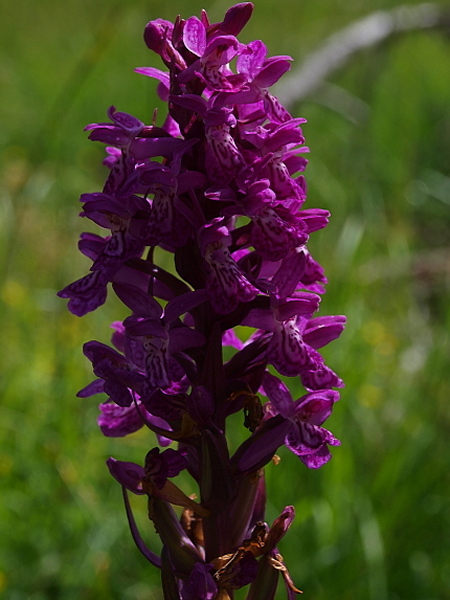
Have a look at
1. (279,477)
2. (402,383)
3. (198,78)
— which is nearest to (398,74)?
(402,383)

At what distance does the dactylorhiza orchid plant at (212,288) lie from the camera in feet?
4.26

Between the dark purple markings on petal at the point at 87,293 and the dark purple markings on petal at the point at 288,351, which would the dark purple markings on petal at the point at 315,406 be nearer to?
the dark purple markings on petal at the point at 288,351

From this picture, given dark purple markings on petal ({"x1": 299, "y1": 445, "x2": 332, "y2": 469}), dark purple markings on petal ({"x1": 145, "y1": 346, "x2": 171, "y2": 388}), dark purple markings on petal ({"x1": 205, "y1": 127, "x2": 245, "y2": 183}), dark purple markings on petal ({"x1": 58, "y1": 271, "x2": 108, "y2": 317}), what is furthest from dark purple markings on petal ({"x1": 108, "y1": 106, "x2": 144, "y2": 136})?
dark purple markings on petal ({"x1": 299, "y1": 445, "x2": 332, "y2": 469})

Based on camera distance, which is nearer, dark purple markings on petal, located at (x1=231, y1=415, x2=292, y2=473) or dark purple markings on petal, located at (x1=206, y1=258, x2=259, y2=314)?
dark purple markings on petal, located at (x1=206, y1=258, x2=259, y2=314)

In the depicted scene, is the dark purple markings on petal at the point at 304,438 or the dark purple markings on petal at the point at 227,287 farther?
the dark purple markings on petal at the point at 304,438

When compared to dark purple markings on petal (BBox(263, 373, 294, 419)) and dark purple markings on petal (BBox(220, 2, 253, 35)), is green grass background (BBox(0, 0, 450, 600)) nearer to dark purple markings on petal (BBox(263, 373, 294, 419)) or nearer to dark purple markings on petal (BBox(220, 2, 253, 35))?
dark purple markings on petal (BBox(263, 373, 294, 419))

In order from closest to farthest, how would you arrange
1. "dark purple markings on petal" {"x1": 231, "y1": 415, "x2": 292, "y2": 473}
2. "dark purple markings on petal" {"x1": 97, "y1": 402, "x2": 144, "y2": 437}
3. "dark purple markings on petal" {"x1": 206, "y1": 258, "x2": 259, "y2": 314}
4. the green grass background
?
"dark purple markings on petal" {"x1": 206, "y1": 258, "x2": 259, "y2": 314} → "dark purple markings on petal" {"x1": 231, "y1": 415, "x2": 292, "y2": 473} → "dark purple markings on petal" {"x1": 97, "y1": 402, "x2": 144, "y2": 437} → the green grass background

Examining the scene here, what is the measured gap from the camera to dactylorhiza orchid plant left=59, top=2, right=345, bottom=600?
1299 mm

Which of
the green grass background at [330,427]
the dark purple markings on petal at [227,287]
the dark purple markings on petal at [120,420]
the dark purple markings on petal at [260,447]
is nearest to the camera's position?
the dark purple markings on petal at [227,287]

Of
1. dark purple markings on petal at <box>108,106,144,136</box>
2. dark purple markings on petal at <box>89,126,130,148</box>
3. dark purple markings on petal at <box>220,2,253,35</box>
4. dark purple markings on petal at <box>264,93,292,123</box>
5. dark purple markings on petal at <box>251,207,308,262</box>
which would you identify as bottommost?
dark purple markings on petal at <box>251,207,308,262</box>

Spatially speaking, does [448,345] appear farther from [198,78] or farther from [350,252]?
[198,78]

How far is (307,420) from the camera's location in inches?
55.8

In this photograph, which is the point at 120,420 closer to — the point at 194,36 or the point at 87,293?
the point at 87,293

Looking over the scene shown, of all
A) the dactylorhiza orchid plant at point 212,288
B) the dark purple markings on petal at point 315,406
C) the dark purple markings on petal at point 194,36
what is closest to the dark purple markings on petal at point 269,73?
the dactylorhiza orchid plant at point 212,288
